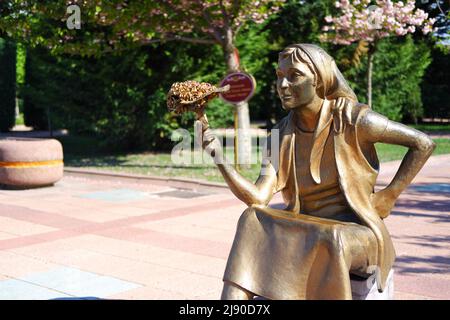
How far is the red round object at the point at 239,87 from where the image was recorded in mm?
11703

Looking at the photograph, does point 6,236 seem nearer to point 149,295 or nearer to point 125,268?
point 125,268

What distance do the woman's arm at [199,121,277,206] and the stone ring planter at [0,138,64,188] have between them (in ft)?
26.8

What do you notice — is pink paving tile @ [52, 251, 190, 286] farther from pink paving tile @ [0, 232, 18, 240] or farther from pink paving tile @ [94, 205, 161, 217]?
pink paving tile @ [94, 205, 161, 217]

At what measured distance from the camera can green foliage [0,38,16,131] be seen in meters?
27.0

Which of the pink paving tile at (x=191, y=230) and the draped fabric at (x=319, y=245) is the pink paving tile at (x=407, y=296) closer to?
the draped fabric at (x=319, y=245)

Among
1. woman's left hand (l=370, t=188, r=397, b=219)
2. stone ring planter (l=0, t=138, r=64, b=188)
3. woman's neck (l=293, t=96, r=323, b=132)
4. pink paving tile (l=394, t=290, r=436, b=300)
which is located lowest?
pink paving tile (l=394, t=290, r=436, b=300)

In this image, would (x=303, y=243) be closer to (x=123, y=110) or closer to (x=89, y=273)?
(x=89, y=273)

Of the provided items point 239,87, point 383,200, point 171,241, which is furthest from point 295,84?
point 239,87

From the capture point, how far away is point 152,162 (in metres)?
15.2

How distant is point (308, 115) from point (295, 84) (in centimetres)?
24

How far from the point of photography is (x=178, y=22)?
42.7 feet

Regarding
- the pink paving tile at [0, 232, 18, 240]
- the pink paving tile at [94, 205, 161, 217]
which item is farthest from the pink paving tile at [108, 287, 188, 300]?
the pink paving tile at [94, 205, 161, 217]

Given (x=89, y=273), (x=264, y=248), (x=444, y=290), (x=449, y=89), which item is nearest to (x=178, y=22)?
(x=89, y=273)

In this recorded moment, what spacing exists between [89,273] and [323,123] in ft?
9.59
